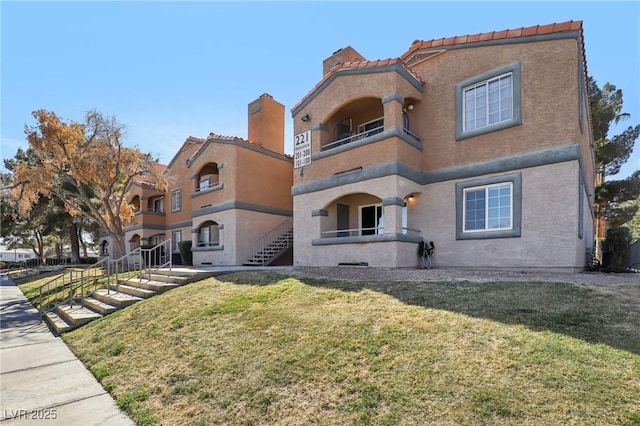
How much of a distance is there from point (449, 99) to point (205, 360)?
1186 centimetres

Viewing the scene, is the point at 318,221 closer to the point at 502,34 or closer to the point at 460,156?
the point at 460,156

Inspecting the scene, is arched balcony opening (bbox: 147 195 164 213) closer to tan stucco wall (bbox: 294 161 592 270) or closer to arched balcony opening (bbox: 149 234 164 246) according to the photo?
arched balcony opening (bbox: 149 234 164 246)

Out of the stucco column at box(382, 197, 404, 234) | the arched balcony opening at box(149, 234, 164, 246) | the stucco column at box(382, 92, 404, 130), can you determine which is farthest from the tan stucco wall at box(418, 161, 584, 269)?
the arched balcony opening at box(149, 234, 164, 246)

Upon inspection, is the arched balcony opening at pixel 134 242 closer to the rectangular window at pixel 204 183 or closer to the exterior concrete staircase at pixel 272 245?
the rectangular window at pixel 204 183

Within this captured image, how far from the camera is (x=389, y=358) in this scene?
15.2ft

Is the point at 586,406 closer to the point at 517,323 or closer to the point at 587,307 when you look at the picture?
the point at 517,323

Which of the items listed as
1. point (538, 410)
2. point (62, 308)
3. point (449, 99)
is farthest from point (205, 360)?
point (449, 99)

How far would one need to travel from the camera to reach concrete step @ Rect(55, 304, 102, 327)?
31.3ft

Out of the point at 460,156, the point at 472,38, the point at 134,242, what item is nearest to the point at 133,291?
the point at 460,156

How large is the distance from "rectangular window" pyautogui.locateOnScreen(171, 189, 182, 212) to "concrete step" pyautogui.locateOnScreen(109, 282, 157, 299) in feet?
43.3

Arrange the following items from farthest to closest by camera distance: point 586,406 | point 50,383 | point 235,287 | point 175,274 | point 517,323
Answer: point 175,274 < point 235,287 < point 50,383 < point 517,323 < point 586,406

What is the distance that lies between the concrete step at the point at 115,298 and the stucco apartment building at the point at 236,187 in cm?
659

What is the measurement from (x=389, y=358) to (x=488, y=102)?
1047 centimetres

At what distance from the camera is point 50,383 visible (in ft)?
18.6
